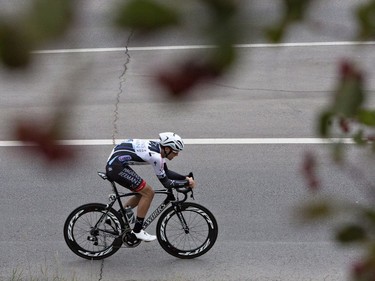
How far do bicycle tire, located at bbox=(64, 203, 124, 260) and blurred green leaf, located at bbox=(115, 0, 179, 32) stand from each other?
28.1 feet

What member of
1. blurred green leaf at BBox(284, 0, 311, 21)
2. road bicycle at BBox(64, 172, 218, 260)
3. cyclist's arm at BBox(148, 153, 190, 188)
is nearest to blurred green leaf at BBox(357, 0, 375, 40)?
blurred green leaf at BBox(284, 0, 311, 21)

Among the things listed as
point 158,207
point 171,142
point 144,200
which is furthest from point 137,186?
point 171,142

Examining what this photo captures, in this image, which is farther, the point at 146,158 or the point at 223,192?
the point at 223,192

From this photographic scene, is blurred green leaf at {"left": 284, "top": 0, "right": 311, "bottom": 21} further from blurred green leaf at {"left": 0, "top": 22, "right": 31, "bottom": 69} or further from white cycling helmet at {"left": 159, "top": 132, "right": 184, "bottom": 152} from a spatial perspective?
white cycling helmet at {"left": 159, "top": 132, "right": 184, "bottom": 152}

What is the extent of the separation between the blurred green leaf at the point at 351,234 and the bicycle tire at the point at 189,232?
8.04m

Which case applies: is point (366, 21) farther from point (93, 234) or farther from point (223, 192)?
point (223, 192)

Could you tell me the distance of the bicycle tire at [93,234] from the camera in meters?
9.69

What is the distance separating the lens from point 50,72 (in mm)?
1363

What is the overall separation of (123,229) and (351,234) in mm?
8267

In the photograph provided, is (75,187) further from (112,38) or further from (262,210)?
(112,38)

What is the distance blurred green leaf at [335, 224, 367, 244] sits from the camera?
1574 mm

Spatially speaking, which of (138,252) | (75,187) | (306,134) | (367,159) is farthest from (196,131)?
(367,159)

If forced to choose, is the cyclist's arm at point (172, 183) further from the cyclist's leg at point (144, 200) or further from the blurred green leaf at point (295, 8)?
the blurred green leaf at point (295, 8)

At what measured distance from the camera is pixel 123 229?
976 centimetres
